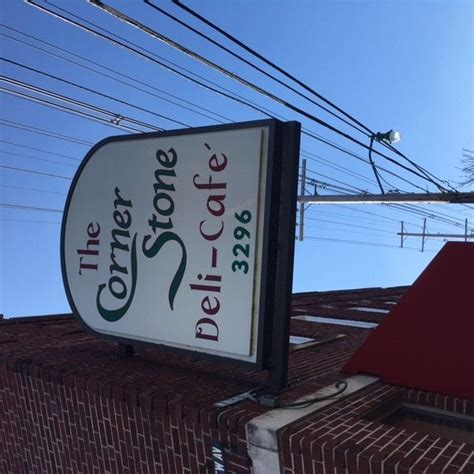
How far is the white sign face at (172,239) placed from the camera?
14.4 feet

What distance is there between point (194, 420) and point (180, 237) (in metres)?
1.73

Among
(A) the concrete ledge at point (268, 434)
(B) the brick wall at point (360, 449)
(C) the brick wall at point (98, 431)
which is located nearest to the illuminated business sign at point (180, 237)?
(A) the concrete ledge at point (268, 434)

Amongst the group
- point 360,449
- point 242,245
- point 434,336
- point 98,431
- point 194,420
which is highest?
point 242,245

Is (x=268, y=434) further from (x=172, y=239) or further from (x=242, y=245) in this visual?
(x=172, y=239)

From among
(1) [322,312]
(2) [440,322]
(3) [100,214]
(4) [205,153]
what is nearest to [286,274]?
(4) [205,153]

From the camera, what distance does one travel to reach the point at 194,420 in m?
4.30

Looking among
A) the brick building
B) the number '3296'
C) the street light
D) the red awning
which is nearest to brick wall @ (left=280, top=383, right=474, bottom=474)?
the brick building

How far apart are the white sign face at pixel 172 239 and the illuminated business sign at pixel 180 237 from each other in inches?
0.4

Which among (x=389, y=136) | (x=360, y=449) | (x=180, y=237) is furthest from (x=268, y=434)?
(x=389, y=136)

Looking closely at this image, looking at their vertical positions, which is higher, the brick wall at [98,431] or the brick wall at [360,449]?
the brick wall at [360,449]

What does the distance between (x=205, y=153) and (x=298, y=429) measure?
2.63 meters

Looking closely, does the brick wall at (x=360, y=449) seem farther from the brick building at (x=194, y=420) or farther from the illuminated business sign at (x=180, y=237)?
the illuminated business sign at (x=180, y=237)

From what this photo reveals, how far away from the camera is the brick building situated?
143 inches

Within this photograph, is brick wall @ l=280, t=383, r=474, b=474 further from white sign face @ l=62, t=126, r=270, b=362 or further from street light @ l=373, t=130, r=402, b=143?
street light @ l=373, t=130, r=402, b=143
